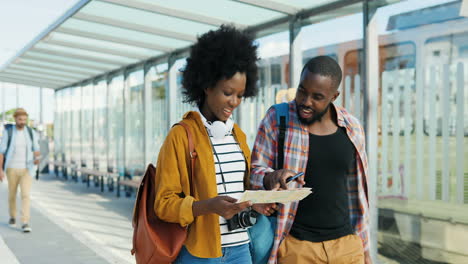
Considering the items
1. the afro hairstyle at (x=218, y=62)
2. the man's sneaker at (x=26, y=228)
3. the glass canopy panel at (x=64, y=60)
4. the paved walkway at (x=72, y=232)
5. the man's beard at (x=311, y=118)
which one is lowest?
the paved walkway at (x=72, y=232)

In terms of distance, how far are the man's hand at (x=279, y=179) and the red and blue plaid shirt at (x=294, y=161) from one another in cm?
8

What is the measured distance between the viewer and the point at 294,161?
2018 mm

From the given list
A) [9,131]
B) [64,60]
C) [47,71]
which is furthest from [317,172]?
[47,71]

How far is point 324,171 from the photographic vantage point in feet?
6.72

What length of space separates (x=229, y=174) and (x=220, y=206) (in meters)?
0.27

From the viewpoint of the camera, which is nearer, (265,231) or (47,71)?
(265,231)

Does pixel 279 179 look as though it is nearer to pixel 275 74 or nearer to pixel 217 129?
pixel 217 129

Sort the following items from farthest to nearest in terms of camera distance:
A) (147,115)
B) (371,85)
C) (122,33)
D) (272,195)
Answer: (147,115) < (122,33) < (371,85) < (272,195)

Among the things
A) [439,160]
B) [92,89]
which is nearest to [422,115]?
[439,160]

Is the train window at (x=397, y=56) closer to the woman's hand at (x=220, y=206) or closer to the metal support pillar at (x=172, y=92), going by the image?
the woman's hand at (x=220, y=206)

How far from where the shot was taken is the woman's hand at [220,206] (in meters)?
1.77

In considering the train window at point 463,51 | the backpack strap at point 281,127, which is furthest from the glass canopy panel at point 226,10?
the backpack strap at point 281,127

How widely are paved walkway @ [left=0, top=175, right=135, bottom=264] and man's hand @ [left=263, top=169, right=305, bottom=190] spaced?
398 centimetres

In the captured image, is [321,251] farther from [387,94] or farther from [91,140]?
[91,140]
